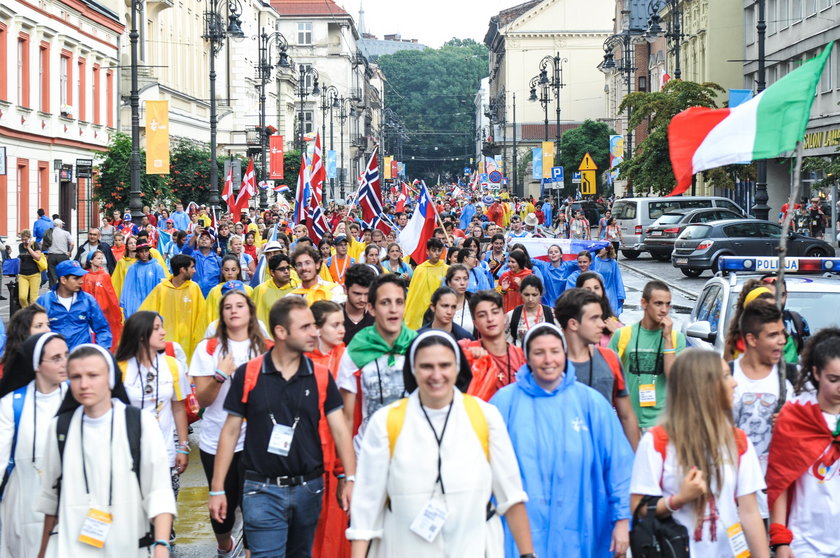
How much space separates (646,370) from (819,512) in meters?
2.61

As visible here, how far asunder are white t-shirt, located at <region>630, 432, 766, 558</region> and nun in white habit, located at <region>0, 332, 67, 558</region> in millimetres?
2570

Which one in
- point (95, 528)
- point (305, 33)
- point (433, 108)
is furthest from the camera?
point (433, 108)

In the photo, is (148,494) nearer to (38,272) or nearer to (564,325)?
(564,325)

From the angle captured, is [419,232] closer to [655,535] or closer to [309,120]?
[655,535]

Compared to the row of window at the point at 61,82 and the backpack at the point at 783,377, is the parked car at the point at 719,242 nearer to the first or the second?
the row of window at the point at 61,82

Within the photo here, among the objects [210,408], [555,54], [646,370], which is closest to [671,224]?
[646,370]

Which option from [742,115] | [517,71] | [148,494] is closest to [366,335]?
[148,494]

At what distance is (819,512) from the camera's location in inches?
226

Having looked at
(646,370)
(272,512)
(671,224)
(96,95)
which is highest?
(96,95)

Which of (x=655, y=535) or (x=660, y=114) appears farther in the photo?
(x=660, y=114)

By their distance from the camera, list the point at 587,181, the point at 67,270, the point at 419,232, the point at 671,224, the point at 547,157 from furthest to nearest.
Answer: the point at 547,157, the point at 587,181, the point at 671,224, the point at 419,232, the point at 67,270

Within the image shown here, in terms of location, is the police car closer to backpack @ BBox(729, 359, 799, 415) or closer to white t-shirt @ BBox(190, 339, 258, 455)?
backpack @ BBox(729, 359, 799, 415)

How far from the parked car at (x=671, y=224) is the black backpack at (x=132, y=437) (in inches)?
1304

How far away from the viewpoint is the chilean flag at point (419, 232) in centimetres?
1852
